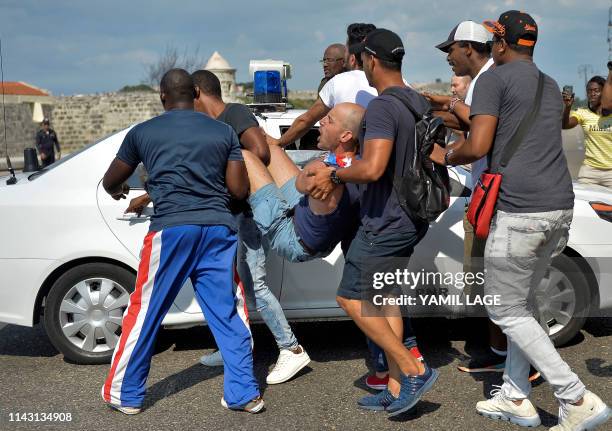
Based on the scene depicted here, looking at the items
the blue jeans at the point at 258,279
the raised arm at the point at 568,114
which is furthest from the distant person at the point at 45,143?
the blue jeans at the point at 258,279

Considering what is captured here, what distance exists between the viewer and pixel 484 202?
138 inches

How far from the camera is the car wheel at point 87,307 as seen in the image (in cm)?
466

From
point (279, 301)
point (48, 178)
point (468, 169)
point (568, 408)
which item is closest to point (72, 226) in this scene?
point (48, 178)

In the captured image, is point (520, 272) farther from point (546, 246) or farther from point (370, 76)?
point (370, 76)

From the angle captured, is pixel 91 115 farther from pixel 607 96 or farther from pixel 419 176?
pixel 419 176

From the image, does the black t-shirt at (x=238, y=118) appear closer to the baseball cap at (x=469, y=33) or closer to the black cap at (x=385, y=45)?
the black cap at (x=385, y=45)

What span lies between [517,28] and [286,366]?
229 centimetres

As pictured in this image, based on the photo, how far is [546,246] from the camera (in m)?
3.57

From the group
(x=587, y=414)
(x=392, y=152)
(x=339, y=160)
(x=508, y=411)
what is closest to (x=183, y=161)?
(x=339, y=160)

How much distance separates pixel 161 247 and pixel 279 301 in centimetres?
112

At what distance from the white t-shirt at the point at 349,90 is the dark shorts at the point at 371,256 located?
149 cm

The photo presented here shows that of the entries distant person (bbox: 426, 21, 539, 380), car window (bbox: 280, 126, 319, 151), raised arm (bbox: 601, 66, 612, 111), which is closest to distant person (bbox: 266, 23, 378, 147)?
car window (bbox: 280, 126, 319, 151)

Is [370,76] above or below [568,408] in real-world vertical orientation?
above

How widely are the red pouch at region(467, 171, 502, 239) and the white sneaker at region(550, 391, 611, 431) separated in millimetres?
878
